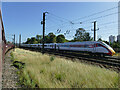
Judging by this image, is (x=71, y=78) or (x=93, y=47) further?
(x=93, y=47)

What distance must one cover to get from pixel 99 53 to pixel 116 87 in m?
13.3

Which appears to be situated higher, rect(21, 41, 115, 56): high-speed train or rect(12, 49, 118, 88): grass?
rect(21, 41, 115, 56): high-speed train

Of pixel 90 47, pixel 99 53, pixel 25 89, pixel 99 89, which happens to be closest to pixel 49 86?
pixel 25 89

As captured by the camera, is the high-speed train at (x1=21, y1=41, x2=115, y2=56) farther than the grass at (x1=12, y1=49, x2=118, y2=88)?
Yes

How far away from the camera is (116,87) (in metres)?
3.27

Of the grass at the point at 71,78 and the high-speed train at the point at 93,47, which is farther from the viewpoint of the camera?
the high-speed train at the point at 93,47

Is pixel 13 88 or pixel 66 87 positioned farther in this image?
pixel 13 88

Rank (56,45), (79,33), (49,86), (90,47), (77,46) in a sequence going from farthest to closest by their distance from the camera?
(79,33) < (56,45) < (77,46) < (90,47) < (49,86)

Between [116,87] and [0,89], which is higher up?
[116,87]

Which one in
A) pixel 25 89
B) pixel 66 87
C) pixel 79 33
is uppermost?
pixel 79 33

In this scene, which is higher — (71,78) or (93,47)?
(93,47)

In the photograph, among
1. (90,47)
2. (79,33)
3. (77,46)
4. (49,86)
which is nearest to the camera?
(49,86)

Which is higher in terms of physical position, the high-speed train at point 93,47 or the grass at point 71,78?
the high-speed train at point 93,47

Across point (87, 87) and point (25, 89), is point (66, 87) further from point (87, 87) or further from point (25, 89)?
point (25, 89)
